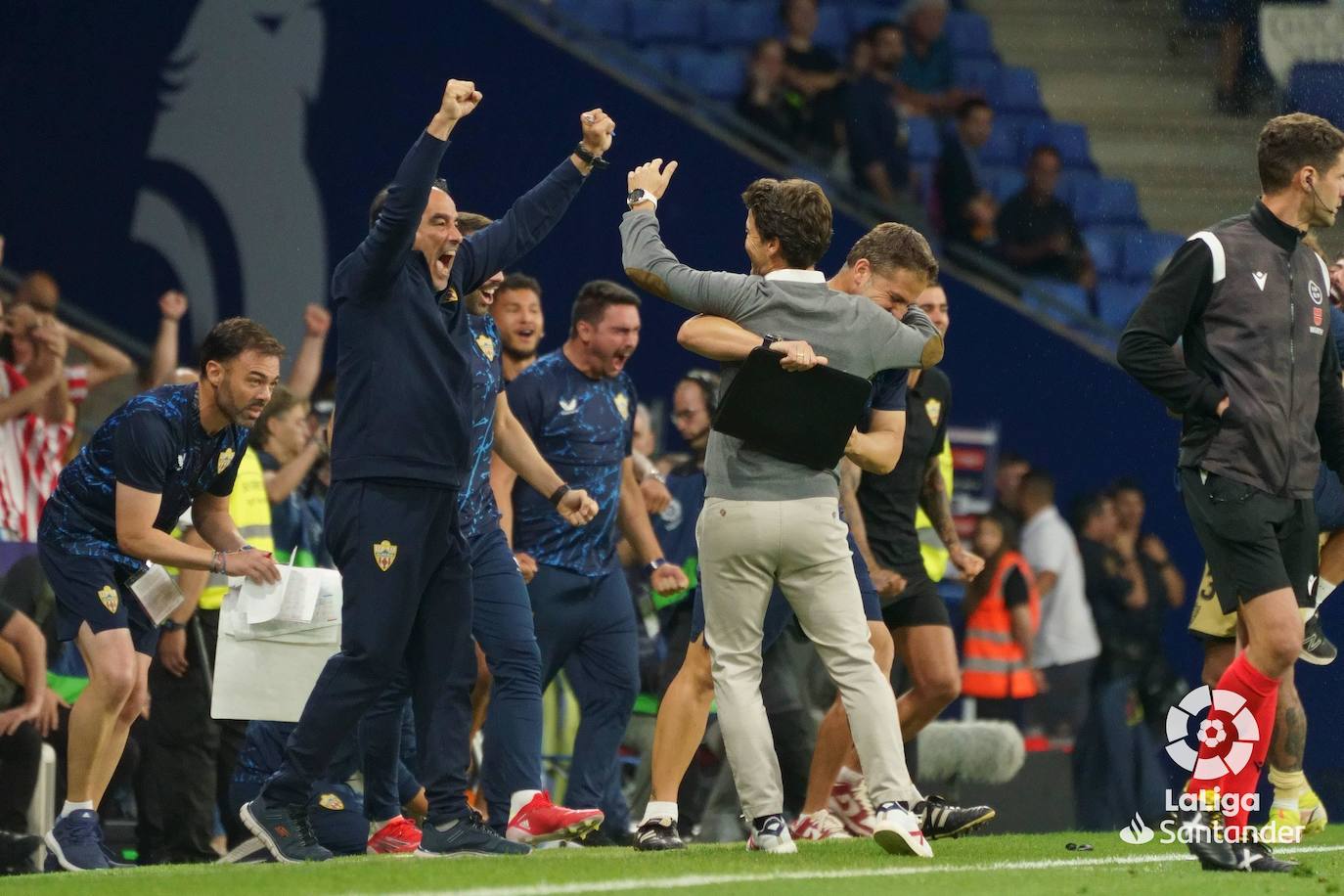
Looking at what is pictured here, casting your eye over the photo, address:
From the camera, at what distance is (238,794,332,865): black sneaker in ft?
18.1

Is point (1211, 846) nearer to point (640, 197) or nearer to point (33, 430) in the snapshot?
point (640, 197)

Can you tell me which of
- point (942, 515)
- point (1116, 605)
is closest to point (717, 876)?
point (942, 515)

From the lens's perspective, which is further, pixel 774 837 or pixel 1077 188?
pixel 1077 188

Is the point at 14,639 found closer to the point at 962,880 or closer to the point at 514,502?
the point at 514,502

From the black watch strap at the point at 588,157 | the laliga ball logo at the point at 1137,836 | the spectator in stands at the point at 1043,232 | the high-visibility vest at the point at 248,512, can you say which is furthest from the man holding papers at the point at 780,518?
the spectator in stands at the point at 1043,232

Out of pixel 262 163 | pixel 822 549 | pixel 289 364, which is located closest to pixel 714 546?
pixel 822 549

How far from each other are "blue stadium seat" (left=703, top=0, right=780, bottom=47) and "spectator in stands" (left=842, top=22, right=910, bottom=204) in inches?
24.8

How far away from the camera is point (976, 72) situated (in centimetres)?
1241

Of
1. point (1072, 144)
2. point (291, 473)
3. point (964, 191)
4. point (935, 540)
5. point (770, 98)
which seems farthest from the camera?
point (1072, 144)

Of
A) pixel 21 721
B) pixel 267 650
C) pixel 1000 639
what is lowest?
pixel 21 721

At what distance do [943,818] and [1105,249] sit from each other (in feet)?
21.4

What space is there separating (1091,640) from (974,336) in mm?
1844

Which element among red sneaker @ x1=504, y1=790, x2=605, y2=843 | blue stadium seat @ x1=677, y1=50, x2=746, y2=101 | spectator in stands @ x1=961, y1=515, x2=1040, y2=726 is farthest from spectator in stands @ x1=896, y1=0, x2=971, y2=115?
red sneaker @ x1=504, y1=790, x2=605, y2=843

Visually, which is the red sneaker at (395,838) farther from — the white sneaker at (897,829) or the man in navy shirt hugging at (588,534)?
the white sneaker at (897,829)
